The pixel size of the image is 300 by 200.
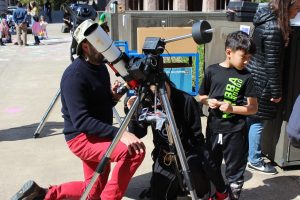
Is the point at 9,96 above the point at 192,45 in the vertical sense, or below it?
below

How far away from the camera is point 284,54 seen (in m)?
3.77

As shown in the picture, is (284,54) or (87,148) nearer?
(87,148)

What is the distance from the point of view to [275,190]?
3748mm

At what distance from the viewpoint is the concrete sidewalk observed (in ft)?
12.5

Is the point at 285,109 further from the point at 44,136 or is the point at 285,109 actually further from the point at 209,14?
the point at 209,14

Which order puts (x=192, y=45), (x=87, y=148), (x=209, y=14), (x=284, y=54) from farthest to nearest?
(x=209, y=14) → (x=192, y=45) → (x=284, y=54) → (x=87, y=148)

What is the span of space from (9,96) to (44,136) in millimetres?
2502

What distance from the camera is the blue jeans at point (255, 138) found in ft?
13.0

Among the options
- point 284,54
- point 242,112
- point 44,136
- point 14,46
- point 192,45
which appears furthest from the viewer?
point 14,46

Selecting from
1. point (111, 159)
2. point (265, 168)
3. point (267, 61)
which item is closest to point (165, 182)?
point (111, 159)

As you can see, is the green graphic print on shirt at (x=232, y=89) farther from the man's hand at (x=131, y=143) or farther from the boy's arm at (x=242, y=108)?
the man's hand at (x=131, y=143)

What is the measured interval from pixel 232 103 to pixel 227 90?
109 millimetres

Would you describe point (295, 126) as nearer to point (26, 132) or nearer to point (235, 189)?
point (235, 189)

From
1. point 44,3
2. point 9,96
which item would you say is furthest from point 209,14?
point 44,3
